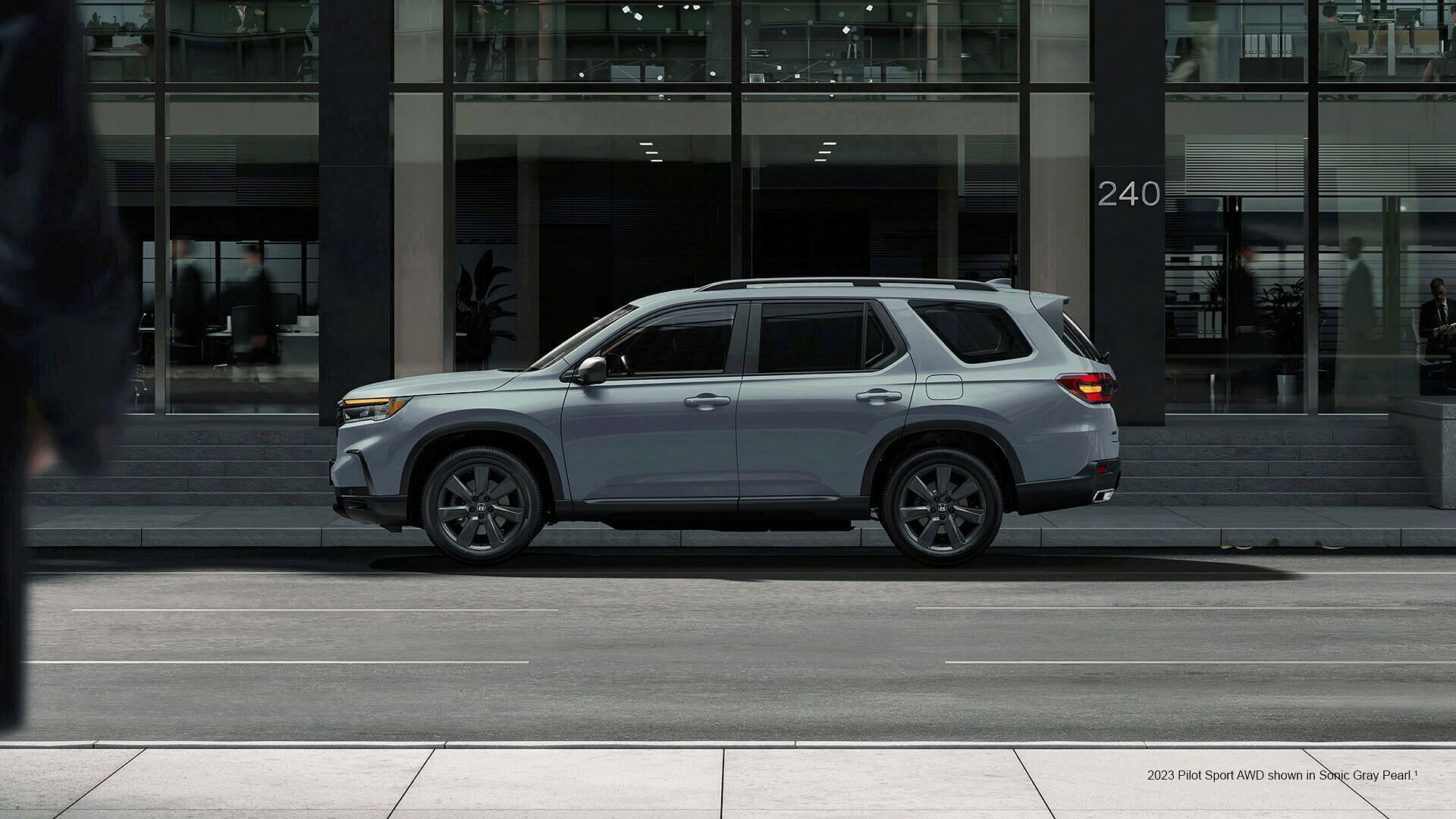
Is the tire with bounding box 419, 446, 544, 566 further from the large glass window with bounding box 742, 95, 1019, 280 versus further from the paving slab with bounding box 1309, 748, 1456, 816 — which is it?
the large glass window with bounding box 742, 95, 1019, 280

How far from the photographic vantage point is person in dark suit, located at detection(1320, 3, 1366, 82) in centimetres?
2062

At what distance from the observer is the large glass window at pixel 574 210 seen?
20312mm

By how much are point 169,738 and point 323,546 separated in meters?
7.71

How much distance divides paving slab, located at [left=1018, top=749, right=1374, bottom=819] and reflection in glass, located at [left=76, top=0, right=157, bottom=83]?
1751 cm

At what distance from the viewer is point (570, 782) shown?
18.7ft

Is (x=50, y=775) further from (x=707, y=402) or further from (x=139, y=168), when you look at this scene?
(x=139, y=168)

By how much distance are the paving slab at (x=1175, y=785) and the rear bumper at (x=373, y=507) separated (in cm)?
745

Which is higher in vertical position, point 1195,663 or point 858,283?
point 858,283

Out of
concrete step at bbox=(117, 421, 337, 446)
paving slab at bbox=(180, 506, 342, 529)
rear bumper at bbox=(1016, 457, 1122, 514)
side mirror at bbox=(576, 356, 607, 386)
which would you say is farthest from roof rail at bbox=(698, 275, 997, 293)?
concrete step at bbox=(117, 421, 337, 446)

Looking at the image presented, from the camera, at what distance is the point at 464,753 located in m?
6.09

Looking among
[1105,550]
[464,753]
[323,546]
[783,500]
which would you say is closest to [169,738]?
[464,753]

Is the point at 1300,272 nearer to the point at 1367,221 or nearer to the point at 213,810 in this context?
the point at 1367,221

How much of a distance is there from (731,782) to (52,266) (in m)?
2.95

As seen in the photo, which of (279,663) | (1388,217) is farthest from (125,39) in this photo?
(1388,217)
